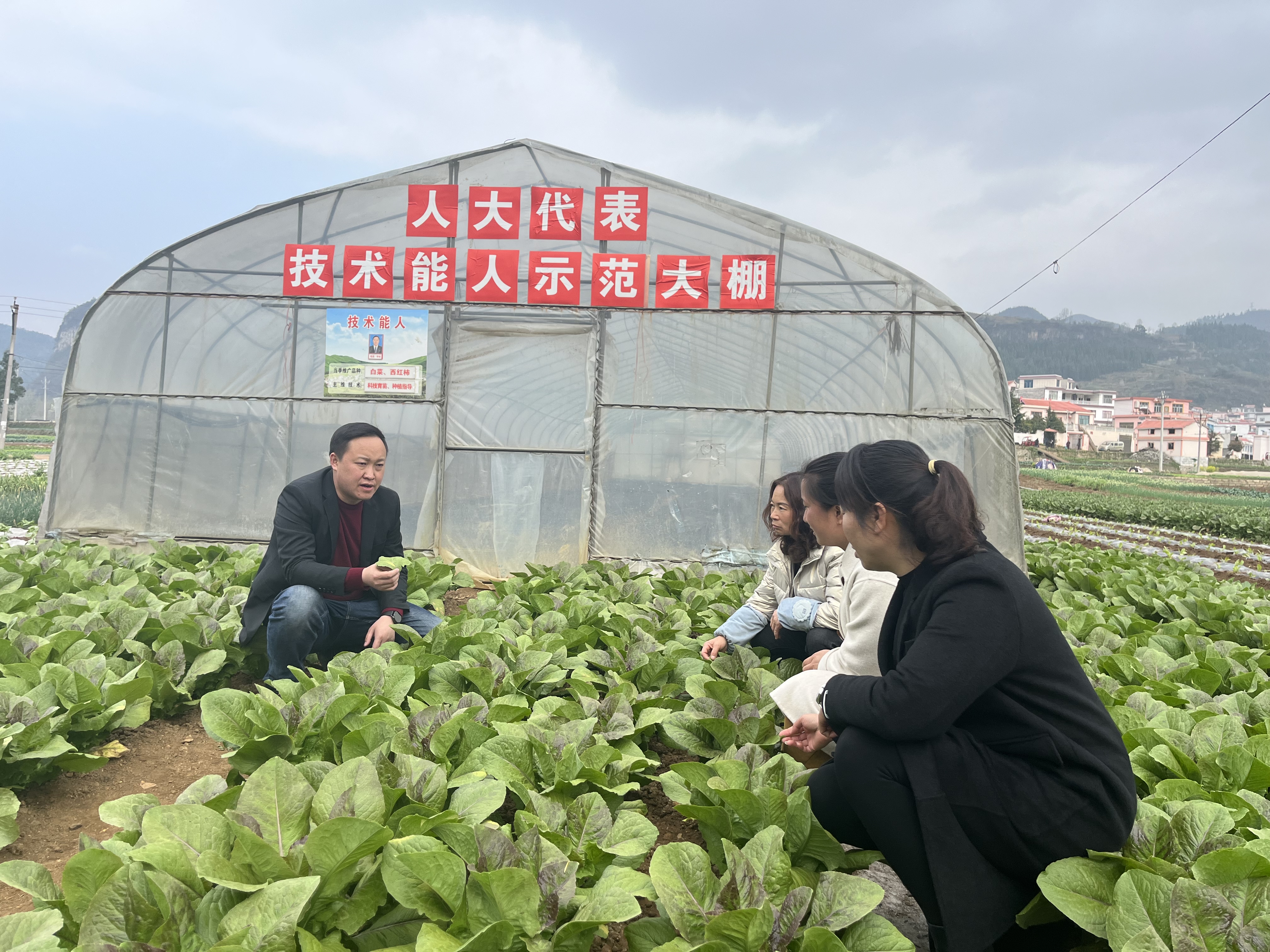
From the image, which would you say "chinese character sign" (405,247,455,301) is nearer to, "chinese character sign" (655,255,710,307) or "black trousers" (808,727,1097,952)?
"chinese character sign" (655,255,710,307)

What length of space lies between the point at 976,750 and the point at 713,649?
68.4 inches

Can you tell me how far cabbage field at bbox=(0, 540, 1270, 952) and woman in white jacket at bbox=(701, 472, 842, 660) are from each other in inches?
5.9

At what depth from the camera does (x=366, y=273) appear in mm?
7922

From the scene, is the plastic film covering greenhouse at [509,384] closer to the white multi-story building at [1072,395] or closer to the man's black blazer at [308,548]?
the man's black blazer at [308,548]

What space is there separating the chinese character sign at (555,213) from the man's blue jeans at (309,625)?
190 inches

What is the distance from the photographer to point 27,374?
195750mm

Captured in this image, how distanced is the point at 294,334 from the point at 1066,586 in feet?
23.2

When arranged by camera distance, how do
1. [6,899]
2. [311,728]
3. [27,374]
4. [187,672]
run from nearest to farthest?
[6,899]
[311,728]
[187,672]
[27,374]

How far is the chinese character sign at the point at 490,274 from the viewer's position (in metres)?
7.88

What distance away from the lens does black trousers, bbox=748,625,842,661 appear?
3.54 metres

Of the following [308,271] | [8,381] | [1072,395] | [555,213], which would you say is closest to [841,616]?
[555,213]

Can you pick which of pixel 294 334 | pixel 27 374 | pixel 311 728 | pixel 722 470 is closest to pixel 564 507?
pixel 722 470

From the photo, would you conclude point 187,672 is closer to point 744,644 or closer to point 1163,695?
point 744,644

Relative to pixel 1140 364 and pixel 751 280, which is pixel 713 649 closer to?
pixel 751 280
